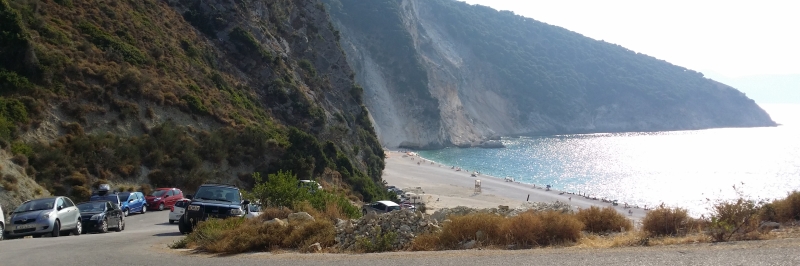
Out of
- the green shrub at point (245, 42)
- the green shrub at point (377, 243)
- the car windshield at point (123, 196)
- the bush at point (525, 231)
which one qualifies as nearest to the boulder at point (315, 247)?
the green shrub at point (377, 243)

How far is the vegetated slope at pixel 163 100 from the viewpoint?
31.8 metres

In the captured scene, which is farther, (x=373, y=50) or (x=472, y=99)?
(x=472, y=99)

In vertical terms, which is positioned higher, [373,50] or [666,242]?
[373,50]

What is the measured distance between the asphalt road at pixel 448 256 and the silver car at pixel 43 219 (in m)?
3.91

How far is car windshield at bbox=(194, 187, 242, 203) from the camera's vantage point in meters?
18.3

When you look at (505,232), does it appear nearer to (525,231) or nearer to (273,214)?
(525,231)

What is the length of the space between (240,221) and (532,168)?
89891 millimetres

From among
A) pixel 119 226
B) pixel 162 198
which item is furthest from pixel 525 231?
pixel 162 198

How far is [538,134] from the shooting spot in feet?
589

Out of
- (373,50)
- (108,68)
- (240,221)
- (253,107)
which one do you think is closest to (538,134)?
(373,50)

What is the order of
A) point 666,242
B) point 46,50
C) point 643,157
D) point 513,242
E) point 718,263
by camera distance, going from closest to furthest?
1. point 718,263
2. point 666,242
3. point 513,242
4. point 46,50
5. point 643,157

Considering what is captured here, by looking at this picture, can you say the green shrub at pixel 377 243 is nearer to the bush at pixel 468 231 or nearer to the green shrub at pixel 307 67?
the bush at pixel 468 231

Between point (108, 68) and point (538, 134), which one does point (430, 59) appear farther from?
point (108, 68)

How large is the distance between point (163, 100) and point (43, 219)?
21.1m
